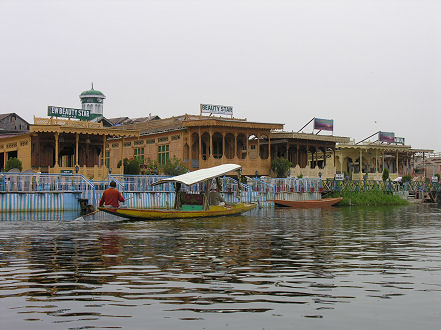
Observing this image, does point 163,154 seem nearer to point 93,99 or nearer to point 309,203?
point 309,203

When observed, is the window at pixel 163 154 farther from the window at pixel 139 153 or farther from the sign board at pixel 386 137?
the sign board at pixel 386 137

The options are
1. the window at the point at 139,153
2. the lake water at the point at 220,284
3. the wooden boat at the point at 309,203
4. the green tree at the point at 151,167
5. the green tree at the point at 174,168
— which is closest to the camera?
the lake water at the point at 220,284

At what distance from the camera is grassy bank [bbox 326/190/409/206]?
183 ft

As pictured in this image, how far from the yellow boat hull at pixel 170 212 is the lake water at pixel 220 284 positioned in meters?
10.2

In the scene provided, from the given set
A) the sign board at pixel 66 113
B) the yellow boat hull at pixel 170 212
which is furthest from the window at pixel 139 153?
the yellow boat hull at pixel 170 212

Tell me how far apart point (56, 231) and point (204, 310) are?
14775 mm

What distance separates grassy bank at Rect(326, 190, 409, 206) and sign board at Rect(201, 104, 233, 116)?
42.1 feet

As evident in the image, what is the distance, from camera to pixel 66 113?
46656 mm

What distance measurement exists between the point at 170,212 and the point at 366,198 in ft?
105

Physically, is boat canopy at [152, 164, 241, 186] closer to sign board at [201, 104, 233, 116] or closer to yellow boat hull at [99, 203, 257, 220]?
yellow boat hull at [99, 203, 257, 220]

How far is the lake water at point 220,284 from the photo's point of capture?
7141 millimetres

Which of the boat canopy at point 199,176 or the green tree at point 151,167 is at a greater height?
the green tree at point 151,167

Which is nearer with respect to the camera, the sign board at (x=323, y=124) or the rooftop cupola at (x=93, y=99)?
the sign board at (x=323, y=124)

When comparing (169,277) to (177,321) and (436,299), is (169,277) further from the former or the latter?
(436,299)
